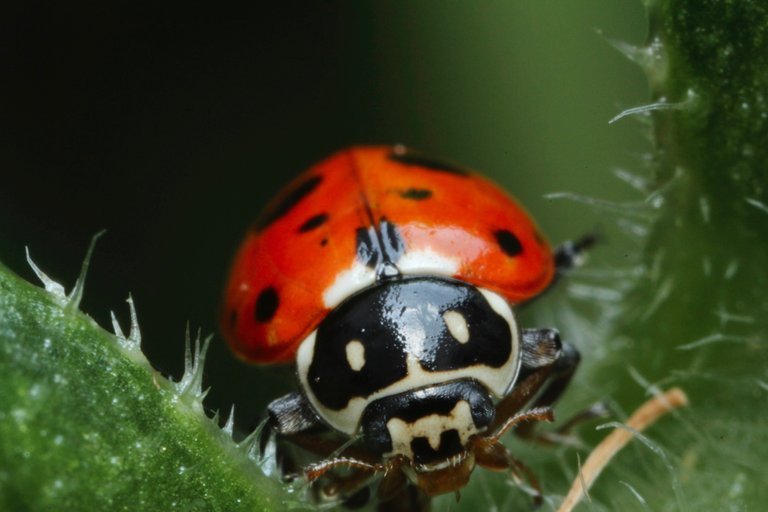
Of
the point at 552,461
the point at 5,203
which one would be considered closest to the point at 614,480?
the point at 552,461

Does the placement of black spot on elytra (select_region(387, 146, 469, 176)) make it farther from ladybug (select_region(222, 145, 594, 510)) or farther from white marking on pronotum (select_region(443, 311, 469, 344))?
white marking on pronotum (select_region(443, 311, 469, 344))

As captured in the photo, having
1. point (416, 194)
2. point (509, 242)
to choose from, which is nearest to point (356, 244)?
point (416, 194)

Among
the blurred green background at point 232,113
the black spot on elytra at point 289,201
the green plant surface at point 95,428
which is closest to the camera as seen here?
the green plant surface at point 95,428

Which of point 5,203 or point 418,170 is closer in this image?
point 418,170

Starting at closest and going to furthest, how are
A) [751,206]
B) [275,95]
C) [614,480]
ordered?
[751,206], [614,480], [275,95]

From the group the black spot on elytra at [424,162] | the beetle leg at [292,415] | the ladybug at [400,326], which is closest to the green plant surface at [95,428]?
the ladybug at [400,326]

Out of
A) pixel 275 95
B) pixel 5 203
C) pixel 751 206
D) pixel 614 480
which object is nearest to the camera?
pixel 751 206

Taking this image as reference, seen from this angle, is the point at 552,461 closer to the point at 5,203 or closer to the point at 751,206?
the point at 751,206

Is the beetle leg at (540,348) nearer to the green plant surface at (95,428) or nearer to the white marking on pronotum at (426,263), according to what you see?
the white marking on pronotum at (426,263)
